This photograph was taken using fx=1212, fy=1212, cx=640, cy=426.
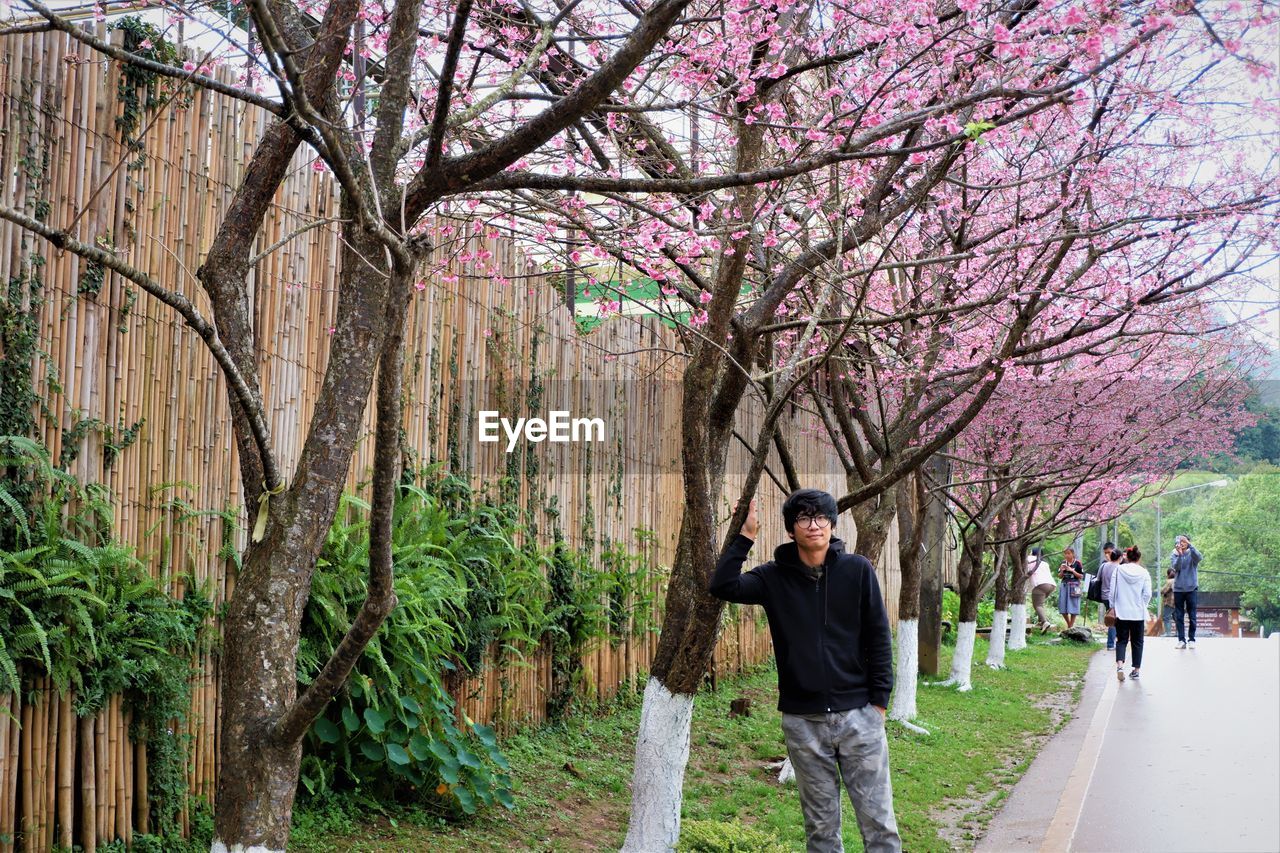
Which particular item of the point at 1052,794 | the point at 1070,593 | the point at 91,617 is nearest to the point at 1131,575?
the point at 1052,794

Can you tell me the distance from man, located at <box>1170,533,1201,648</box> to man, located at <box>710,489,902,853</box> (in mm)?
15869

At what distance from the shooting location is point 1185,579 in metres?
19.5

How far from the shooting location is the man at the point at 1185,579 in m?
19.2

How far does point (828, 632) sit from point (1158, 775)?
17.9 feet

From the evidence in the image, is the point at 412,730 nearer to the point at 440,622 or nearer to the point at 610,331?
the point at 440,622

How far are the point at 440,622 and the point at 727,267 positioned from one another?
7.74 feet

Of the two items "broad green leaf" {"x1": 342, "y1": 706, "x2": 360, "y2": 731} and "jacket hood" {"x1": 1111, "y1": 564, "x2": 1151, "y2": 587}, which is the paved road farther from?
"broad green leaf" {"x1": 342, "y1": 706, "x2": 360, "y2": 731}

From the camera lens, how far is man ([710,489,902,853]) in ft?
16.8

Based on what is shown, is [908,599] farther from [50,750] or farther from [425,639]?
[50,750]

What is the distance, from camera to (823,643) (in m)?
5.17

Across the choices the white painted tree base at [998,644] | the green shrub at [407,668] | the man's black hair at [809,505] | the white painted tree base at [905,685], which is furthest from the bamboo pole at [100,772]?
the white painted tree base at [998,644]

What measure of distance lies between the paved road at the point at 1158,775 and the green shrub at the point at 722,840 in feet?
6.83

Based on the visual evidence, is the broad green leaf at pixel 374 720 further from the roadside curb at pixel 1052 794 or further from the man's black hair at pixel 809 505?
the roadside curb at pixel 1052 794

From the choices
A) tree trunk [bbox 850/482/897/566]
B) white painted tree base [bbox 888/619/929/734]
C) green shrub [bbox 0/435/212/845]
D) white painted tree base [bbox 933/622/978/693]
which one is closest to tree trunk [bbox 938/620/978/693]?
white painted tree base [bbox 933/622/978/693]
